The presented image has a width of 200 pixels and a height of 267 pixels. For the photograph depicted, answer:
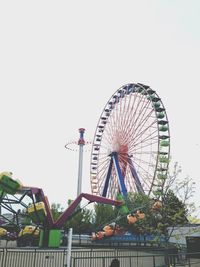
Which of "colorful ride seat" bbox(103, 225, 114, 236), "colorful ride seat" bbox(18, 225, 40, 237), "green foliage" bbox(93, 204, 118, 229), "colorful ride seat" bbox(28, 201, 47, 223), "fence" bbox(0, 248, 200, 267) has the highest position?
"green foliage" bbox(93, 204, 118, 229)

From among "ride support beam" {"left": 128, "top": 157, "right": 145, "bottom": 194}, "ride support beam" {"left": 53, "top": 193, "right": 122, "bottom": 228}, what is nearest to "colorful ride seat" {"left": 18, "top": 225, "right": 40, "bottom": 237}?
"ride support beam" {"left": 53, "top": 193, "right": 122, "bottom": 228}

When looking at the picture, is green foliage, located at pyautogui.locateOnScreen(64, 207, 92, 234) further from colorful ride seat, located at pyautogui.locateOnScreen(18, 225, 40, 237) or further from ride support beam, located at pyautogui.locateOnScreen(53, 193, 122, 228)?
colorful ride seat, located at pyautogui.locateOnScreen(18, 225, 40, 237)

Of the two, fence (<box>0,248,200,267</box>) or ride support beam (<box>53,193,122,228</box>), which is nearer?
fence (<box>0,248,200,267</box>)

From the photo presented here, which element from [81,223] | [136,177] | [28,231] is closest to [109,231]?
[136,177]

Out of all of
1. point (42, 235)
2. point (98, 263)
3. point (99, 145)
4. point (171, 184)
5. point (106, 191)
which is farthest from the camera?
point (99, 145)

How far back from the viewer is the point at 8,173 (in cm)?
2050

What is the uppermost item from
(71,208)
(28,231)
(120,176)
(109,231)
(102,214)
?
(120,176)

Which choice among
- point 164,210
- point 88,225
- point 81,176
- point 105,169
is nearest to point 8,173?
point 164,210

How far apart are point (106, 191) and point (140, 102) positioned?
1108 cm

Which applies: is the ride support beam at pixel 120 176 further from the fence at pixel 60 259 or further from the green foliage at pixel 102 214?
the fence at pixel 60 259

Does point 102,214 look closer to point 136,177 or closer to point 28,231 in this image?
point 136,177

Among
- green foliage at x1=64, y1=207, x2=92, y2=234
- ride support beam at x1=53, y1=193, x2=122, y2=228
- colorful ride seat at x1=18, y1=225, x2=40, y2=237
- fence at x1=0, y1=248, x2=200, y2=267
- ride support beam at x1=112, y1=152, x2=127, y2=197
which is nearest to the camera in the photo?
fence at x1=0, y1=248, x2=200, y2=267

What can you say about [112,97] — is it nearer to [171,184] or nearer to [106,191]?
[106,191]

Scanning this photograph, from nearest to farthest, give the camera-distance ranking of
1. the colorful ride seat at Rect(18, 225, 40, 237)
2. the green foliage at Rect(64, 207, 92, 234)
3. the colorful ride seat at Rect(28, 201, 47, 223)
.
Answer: the colorful ride seat at Rect(28, 201, 47, 223) < the colorful ride seat at Rect(18, 225, 40, 237) < the green foliage at Rect(64, 207, 92, 234)
